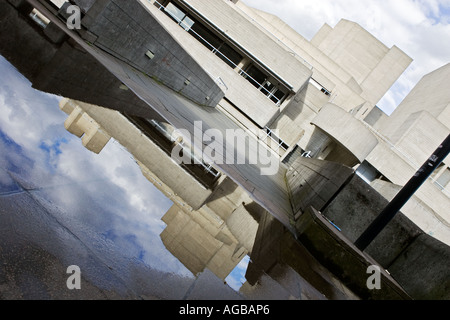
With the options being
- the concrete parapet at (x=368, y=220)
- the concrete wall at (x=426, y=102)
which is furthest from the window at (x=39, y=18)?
the concrete wall at (x=426, y=102)

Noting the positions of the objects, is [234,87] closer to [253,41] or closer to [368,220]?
[253,41]

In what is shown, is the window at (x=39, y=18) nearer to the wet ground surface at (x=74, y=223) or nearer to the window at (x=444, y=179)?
the wet ground surface at (x=74, y=223)

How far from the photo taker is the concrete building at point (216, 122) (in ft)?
14.4

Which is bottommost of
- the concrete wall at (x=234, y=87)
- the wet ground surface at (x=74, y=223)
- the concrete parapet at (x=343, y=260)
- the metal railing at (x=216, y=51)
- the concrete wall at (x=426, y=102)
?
the wet ground surface at (x=74, y=223)

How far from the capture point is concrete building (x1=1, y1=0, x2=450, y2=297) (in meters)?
4.40

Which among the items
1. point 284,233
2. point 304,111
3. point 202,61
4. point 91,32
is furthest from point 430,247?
point 304,111

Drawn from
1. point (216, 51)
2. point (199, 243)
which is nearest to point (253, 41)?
point (216, 51)

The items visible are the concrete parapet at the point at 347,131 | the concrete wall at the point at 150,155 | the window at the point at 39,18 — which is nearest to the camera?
the concrete wall at the point at 150,155

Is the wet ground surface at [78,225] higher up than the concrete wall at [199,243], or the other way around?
the concrete wall at [199,243]

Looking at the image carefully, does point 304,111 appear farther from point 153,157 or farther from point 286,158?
point 153,157

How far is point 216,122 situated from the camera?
564 inches

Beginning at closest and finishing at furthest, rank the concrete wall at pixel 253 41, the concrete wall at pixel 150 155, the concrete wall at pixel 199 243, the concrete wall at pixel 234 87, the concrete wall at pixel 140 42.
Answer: the concrete wall at pixel 199 243, the concrete wall at pixel 150 155, the concrete wall at pixel 140 42, the concrete wall at pixel 253 41, the concrete wall at pixel 234 87

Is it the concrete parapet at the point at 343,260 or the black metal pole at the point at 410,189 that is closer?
the concrete parapet at the point at 343,260
